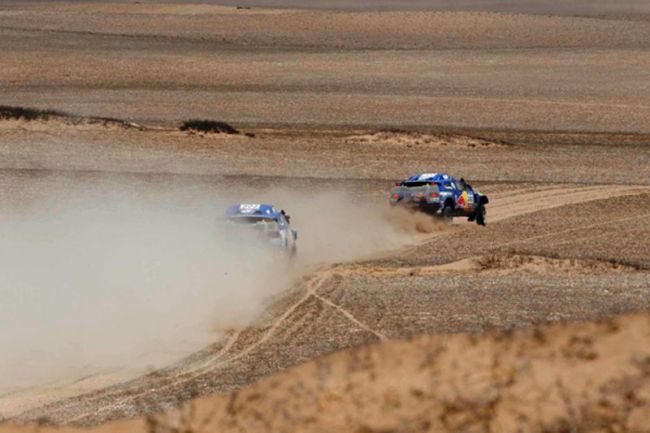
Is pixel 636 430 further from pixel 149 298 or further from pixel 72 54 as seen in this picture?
pixel 72 54

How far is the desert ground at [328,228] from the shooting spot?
10484 millimetres

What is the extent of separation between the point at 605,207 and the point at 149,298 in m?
19.9

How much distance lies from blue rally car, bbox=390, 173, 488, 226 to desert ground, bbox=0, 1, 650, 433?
437 mm

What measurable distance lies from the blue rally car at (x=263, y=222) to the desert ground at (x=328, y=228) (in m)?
0.53

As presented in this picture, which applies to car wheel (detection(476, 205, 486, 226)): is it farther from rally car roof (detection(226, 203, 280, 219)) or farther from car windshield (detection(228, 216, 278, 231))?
car windshield (detection(228, 216, 278, 231))

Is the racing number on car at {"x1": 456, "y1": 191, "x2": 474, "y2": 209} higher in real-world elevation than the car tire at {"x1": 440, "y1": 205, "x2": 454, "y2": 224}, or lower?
higher

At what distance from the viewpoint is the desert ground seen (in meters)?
10.5

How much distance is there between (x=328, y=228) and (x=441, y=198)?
3299 millimetres

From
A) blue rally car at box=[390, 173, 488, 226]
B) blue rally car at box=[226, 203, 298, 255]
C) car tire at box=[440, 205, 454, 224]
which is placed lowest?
car tire at box=[440, 205, 454, 224]

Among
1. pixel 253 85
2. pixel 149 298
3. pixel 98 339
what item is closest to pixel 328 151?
pixel 253 85

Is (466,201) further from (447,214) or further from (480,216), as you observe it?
(447,214)

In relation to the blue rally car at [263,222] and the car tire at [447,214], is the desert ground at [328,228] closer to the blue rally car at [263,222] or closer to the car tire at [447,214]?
the car tire at [447,214]

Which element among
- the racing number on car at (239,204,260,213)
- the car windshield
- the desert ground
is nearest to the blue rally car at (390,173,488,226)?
the desert ground

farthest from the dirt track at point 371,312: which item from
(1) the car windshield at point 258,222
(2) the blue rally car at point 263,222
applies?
(1) the car windshield at point 258,222
